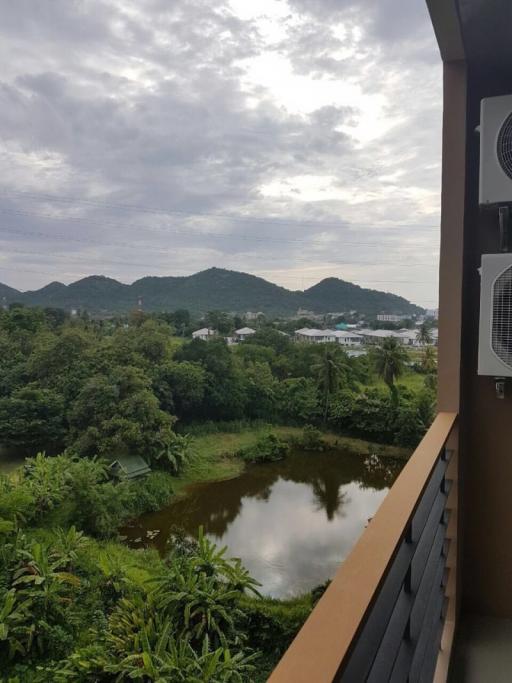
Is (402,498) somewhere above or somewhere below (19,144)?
below

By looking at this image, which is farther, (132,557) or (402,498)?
(132,557)

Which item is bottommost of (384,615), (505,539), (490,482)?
(505,539)

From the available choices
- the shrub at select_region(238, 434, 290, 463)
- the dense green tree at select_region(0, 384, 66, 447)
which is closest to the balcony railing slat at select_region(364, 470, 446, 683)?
the shrub at select_region(238, 434, 290, 463)

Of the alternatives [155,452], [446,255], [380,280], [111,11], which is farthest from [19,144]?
[446,255]

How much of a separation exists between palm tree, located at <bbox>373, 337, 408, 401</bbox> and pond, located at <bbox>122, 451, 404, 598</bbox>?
3.22 m

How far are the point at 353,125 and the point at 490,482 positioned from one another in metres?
18.9

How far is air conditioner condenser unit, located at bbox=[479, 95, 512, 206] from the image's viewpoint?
113 cm

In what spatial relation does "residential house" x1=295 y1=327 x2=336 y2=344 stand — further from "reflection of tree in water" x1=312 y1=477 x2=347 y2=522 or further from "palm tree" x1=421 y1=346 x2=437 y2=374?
"reflection of tree in water" x1=312 y1=477 x2=347 y2=522

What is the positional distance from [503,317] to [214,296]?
2063 cm

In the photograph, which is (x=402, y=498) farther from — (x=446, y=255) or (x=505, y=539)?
(x=505, y=539)

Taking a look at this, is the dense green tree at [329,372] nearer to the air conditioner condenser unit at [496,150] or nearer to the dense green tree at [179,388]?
the dense green tree at [179,388]

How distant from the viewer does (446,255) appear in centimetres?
120

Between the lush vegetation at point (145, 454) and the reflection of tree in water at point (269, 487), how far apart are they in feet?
1.50

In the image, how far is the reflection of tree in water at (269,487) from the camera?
9.20 m
